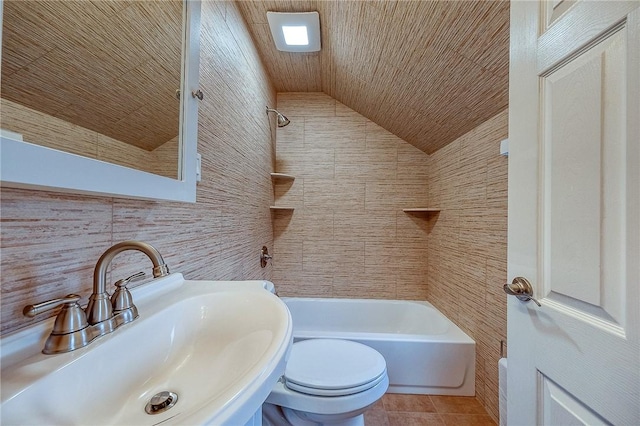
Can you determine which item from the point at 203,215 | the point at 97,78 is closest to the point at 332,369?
the point at 203,215

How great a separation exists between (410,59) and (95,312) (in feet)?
5.75

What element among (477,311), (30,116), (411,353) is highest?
(30,116)

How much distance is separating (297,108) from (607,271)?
7.85 ft

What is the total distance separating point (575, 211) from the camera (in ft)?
1.77

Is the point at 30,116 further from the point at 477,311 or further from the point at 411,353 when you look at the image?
the point at 477,311

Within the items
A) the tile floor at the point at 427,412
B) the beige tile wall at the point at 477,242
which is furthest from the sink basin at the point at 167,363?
the beige tile wall at the point at 477,242

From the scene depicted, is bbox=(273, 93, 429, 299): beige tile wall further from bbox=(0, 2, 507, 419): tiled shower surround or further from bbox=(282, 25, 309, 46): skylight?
bbox=(282, 25, 309, 46): skylight

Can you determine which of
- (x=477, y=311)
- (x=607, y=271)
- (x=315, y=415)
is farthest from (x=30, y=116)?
(x=477, y=311)

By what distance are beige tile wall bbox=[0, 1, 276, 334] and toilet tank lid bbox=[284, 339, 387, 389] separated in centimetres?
58

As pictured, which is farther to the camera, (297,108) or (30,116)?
(297,108)

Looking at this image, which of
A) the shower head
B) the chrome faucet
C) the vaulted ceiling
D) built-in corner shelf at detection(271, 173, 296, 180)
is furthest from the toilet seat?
the shower head

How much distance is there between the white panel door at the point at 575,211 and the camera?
1.48 feet

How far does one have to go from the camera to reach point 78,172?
42 centimetres

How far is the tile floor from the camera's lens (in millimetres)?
1392
